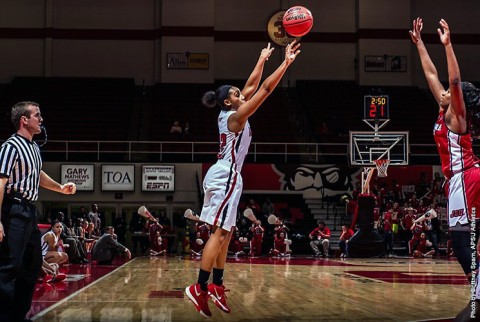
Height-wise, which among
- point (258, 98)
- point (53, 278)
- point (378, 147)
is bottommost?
point (53, 278)

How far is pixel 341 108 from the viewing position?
26234 mm

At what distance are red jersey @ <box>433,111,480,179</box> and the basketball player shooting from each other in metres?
1.53

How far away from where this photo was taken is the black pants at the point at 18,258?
4.56 meters

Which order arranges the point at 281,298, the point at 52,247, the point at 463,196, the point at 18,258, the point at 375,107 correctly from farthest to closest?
1. the point at 375,107
2. the point at 52,247
3. the point at 281,298
4. the point at 18,258
5. the point at 463,196

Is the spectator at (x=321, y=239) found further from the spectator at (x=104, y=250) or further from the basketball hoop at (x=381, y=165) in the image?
the spectator at (x=104, y=250)

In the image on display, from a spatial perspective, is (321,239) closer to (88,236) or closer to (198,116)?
(88,236)

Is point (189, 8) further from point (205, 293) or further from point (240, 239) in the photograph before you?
point (205, 293)

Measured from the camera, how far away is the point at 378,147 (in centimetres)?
1903

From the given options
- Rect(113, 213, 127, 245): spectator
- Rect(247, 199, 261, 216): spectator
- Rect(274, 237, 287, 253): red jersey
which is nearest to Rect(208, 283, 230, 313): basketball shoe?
Rect(274, 237, 287, 253): red jersey

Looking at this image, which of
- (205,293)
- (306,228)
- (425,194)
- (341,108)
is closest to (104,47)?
(341,108)

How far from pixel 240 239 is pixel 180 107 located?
27.2ft

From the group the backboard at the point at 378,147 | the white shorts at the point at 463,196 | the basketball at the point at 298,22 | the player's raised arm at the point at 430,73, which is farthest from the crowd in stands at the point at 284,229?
the white shorts at the point at 463,196

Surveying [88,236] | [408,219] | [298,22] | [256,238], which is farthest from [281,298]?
[408,219]

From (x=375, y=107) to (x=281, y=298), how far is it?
491 inches
